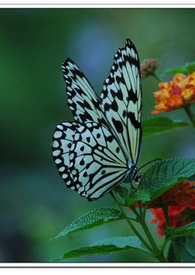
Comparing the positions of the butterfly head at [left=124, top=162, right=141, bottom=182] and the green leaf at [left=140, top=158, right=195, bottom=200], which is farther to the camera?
the butterfly head at [left=124, top=162, right=141, bottom=182]

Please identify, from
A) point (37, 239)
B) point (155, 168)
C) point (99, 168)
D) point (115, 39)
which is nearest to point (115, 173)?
point (99, 168)

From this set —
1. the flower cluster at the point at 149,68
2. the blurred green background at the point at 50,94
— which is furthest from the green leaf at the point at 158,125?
the blurred green background at the point at 50,94

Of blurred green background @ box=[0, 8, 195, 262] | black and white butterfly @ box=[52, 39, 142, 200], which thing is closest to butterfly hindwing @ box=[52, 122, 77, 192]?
black and white butterfly @ box=[52, 39, 142, 200]

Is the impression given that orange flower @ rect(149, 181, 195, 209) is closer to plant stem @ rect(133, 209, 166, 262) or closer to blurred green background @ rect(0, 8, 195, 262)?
plant stem @ rect(133, 209, 166, 262)

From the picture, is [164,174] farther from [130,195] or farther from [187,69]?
[187,69]

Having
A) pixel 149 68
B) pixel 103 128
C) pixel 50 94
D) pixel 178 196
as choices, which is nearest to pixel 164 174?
pixel 178 196

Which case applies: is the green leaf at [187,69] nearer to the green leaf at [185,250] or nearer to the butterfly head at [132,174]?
the butterfly head at [132,174]
